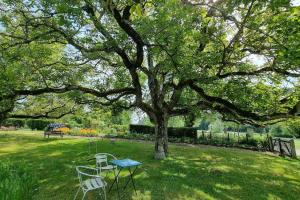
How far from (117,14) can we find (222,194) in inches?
229

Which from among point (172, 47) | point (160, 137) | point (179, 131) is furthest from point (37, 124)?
point (172, 47)

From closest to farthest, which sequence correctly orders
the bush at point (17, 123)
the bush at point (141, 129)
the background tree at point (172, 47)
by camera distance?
the background tree at point (172, 47), the bush at point (141, 129), the bush at point (17, 123)

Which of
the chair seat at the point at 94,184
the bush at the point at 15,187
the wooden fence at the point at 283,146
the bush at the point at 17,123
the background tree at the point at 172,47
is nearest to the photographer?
the bush at the point at 15,187

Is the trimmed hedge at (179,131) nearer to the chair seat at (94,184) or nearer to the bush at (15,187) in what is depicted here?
the bush at (15,187)

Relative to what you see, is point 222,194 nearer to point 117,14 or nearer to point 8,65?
point 117,14

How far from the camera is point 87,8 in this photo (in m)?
6.48

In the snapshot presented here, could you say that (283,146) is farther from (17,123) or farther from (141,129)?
(17,123)

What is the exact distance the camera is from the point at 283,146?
16547 mm

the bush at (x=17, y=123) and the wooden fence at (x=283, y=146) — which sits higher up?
the bush at (x=17, y=123)

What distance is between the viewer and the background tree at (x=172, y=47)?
630 centimetres

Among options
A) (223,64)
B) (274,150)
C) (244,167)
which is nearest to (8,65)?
(223,64)

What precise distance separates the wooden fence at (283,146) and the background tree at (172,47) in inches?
222

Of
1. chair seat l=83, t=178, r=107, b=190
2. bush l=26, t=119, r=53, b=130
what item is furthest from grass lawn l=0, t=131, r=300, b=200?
bush l=26, t=119, r=53, b=130

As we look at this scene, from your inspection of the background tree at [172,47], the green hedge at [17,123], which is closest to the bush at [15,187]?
the background tree at [172,47]
